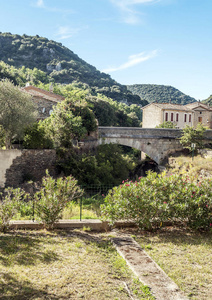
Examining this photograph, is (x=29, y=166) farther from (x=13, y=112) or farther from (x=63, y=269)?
(x=63, y=269)

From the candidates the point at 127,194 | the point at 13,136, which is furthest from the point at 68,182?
the point at 13,136

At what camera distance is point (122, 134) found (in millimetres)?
24734

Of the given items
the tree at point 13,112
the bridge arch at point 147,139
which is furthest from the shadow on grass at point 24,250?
the bridge arch at point 147,139

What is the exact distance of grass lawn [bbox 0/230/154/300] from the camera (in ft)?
12.3

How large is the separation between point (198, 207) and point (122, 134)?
718 inches

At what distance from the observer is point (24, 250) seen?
512 centimetres

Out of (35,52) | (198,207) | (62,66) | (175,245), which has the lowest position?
(175,245)

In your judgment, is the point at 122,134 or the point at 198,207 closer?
the point at 198,207

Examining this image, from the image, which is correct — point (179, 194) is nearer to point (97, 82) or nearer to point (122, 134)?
point (122, 134)

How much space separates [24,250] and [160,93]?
96.1m

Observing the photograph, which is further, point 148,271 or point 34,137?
point 34,137

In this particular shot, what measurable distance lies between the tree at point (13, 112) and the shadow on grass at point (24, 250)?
10.8 metres

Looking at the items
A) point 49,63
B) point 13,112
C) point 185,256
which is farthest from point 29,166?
point 49,63

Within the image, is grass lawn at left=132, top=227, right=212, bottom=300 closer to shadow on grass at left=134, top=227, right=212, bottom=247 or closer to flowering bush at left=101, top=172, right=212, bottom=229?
shadow on grass at left=134, top=227, right=212, bottom=247
